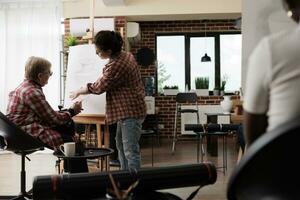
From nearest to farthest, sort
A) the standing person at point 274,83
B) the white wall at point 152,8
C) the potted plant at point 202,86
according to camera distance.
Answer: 1. the standing person at point 274,83
2. the white wall at point 152,8
3. the potted plant at point 202,86

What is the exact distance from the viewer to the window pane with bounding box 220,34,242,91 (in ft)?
26.3

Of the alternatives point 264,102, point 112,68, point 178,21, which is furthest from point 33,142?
point 178,21

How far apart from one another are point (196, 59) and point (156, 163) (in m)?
3.58

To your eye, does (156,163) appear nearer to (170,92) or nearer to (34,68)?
(34,68)

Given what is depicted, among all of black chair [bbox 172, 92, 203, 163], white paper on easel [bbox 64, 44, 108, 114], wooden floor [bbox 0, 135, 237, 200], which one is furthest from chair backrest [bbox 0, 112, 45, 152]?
black chair [bbox 172, 92, 203, 163]

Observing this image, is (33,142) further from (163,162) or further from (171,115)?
(171,115)

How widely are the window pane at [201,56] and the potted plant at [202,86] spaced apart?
182 millimetres

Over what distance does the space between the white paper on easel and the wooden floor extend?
29.5 inches

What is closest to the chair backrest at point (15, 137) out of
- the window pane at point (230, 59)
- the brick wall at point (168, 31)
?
the brick wall at point (168, 31)

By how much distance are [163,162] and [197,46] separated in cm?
364

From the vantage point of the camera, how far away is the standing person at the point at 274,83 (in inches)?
33.1

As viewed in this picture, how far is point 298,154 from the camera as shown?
707mm

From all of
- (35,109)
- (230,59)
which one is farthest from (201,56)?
(35,109)

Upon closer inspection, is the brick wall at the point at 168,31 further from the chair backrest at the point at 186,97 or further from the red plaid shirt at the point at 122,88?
the red plaid shirt at the point at 122,88
